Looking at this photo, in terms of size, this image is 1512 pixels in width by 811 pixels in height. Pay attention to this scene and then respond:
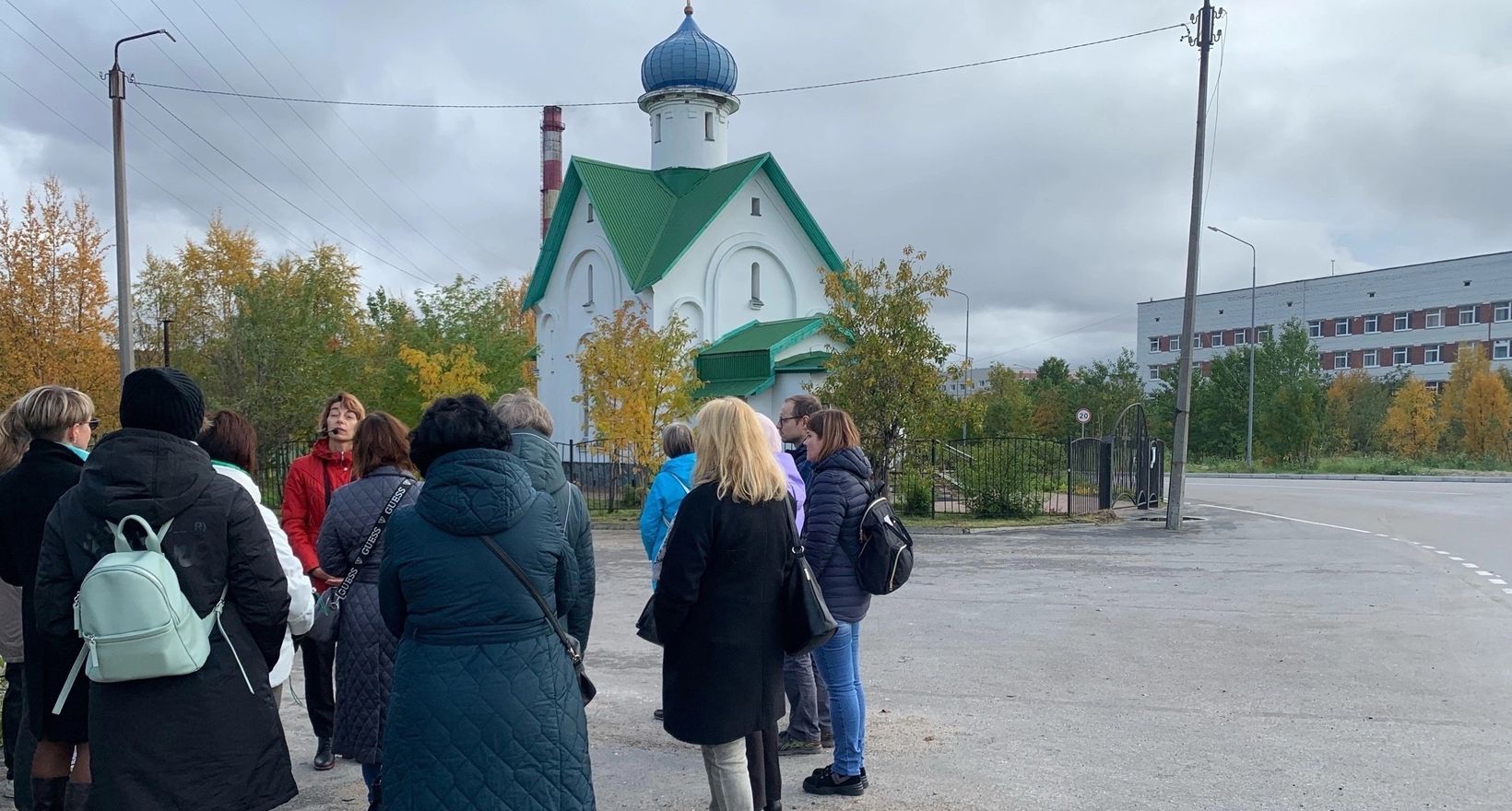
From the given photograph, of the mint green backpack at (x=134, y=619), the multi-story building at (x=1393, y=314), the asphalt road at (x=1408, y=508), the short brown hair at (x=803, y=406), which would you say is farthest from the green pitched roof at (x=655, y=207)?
the multi-story building at (x=1393, y=314)

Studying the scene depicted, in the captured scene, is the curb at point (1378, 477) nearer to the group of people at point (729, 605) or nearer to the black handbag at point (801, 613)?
the black handbag at point (801, 613)

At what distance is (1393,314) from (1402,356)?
2.78 meters

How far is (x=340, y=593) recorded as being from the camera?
4805 millimetres

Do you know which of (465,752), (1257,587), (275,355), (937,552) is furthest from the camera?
(275,355)

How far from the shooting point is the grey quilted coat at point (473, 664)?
3.34 meters

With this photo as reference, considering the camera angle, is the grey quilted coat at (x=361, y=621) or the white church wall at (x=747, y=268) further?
the white church wall at (x=747, y=268)

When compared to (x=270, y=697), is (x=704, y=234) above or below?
above

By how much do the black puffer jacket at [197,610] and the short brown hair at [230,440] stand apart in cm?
138

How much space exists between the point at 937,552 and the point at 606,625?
695 cm

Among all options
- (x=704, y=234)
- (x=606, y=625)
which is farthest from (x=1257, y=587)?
(x=704, y=234)

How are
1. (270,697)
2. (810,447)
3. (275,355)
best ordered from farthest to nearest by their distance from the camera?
1. (275,355)
2. (810,447)
3. (270,697)

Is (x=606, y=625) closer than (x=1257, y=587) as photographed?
Yes

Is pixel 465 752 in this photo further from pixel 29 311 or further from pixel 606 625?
pixel 29 311

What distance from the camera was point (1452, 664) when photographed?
789 cm
